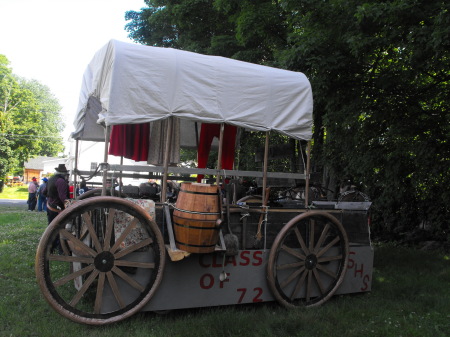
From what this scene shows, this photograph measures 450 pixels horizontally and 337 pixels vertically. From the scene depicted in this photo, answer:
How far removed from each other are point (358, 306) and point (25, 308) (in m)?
3.97

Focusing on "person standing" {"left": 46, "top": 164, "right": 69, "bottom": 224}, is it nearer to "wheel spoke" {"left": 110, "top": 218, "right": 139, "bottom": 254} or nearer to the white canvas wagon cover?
the white canvas wagon cover

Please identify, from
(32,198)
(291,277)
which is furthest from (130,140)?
(32,198)

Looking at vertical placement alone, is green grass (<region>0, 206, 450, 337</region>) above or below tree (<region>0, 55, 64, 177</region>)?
below

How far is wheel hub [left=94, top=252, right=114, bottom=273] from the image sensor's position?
3.93 m

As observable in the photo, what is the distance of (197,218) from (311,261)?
1.88 metres

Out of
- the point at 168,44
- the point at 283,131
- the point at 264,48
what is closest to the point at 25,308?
the point at 283,131

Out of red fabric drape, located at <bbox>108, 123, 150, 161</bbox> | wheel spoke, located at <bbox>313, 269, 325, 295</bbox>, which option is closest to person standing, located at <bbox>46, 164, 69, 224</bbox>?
red fabric drape, located at <bbox>108, 123, 150, 161</bbox>

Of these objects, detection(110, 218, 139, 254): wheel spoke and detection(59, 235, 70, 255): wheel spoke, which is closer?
detection(110, 218, 139, 254): wheel spoke

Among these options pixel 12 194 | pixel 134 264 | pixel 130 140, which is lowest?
pixel 12 194

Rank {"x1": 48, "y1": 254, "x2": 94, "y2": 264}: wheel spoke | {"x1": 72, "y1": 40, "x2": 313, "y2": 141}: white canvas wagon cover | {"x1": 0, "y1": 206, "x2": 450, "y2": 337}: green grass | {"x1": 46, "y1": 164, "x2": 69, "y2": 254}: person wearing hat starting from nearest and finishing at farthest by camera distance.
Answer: {"x1": 48, "y1": 254, "x2": 94, "y2": 264}: wheel spoke < {"x1": 0, "y1": 206, "x2": 450, "y2": 337}: green grass < {"x1": 72, "y1": 40, "x2": 313, "y2": 141}: white canvas wagon cover < {"x1": 46, "y1": 164, "x2": 69, "y2": 254}: person wearing hat

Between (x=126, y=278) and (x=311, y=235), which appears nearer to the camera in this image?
(x=126, y=278)

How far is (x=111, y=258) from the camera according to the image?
3971 millimetres

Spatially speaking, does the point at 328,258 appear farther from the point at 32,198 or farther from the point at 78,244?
the point at 32,198

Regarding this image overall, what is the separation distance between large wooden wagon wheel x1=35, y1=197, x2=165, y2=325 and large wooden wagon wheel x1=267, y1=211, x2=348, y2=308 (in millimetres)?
1468
